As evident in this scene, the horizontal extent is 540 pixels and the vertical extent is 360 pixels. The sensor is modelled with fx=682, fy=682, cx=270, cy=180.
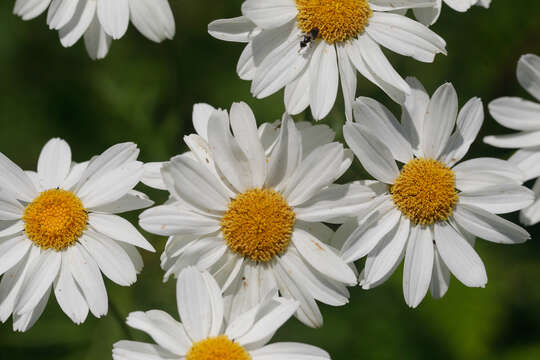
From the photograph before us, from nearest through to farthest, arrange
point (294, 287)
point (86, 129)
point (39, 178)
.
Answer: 1. point (294, 287)
2. point (39, 178)
3. point (86, 129)

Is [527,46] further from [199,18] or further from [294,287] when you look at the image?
[294,287]

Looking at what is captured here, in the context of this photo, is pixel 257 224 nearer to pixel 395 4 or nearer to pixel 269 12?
pixel 269 12

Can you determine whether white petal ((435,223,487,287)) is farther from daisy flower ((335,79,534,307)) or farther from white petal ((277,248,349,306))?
white petal ((277,248,349,306))

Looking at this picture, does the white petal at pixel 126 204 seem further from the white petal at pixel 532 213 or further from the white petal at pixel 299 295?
the white petal at pixel 532 213

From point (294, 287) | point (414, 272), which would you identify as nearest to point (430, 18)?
point (414, 272)

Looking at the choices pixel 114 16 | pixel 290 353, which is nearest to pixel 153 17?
pixel 114 16

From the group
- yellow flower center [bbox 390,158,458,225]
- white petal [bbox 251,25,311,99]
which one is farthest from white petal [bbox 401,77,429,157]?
white petal [bbox 251,25,311,99]

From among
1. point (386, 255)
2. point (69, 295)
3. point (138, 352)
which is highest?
point (386, 255)
